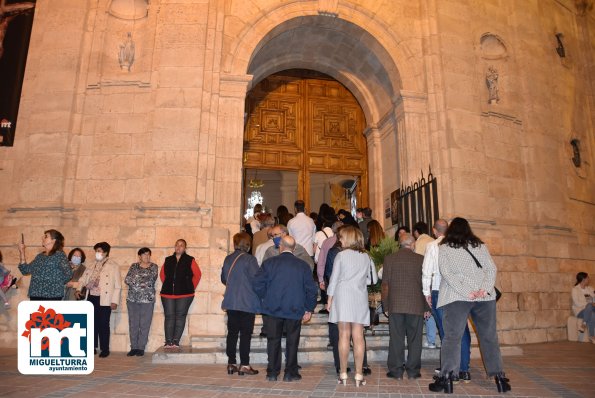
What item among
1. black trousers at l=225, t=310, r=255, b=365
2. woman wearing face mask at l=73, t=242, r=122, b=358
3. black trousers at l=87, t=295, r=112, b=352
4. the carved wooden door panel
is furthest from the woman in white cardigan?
black trousers at l=87, t=295, r=112, b=352

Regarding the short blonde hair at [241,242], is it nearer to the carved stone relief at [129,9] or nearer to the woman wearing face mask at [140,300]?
the woman wearing face mask at [140,300]

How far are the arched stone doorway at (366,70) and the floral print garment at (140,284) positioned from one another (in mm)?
3878

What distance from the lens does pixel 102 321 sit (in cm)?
708

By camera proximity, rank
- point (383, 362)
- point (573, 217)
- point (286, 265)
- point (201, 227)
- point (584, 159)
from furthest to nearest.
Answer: point (584, 159)
point (573, 217)
point (201, 227)
point (383, 362)
point (286, 265)

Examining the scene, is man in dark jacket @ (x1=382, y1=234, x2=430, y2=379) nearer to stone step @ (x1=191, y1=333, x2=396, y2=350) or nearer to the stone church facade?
stone step @ (x1=191, y1=333, x2=396, y2=350)

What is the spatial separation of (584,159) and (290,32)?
27.8 ft

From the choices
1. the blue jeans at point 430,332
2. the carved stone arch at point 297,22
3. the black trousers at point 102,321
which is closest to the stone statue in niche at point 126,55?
the carved stone arch at point 297,22

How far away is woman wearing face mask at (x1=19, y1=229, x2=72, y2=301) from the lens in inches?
235

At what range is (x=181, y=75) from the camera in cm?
880

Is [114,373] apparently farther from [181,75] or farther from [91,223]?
[181,75]

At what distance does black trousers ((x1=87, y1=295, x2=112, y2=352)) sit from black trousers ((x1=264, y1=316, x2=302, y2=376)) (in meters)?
3.18

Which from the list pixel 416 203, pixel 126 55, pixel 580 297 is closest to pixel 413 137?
pixel 416 203

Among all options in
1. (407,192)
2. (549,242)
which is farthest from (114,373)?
(549,242)

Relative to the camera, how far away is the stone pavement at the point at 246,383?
459 cm
